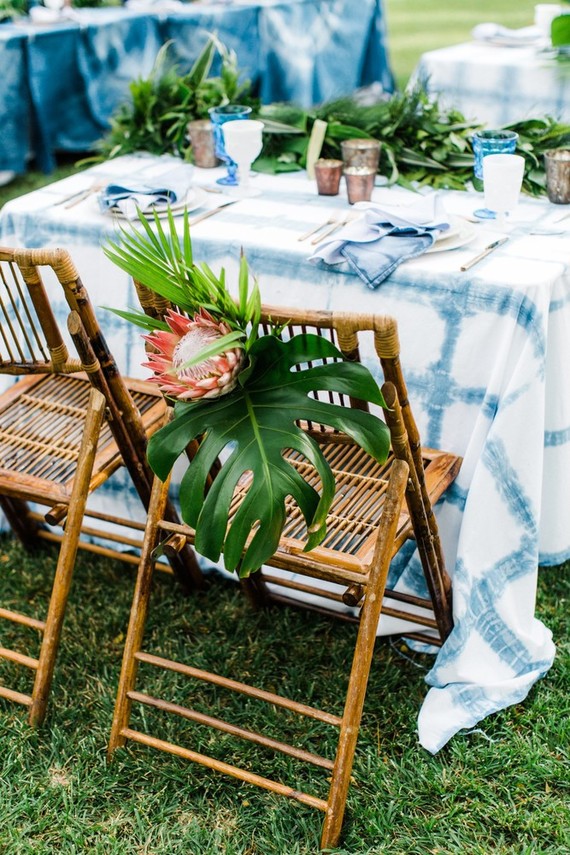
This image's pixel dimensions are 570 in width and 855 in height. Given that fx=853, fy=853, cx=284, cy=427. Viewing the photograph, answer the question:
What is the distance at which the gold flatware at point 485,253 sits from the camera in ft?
5.55

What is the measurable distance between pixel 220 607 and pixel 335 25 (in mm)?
4745

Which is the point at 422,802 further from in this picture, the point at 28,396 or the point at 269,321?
the point at 28,396

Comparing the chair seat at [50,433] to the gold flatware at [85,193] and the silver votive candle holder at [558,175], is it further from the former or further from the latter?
the silver votive candle holder at [558,175]

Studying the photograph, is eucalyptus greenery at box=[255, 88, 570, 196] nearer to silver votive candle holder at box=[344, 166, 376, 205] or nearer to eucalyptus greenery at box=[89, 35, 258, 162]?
silver votive candle holder at box=[344, 166, 376, 205]

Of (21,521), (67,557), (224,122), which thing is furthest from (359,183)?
(21,521)

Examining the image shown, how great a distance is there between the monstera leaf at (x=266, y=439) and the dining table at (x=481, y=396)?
1.42 feet

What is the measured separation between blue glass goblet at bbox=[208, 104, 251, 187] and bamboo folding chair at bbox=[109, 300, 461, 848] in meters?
0.68

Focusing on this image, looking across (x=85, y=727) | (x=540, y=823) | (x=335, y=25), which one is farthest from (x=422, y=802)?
(x=335, y=25)

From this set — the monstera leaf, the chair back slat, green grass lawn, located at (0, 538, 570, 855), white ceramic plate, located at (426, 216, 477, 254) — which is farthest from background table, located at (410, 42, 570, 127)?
the monstera leaf

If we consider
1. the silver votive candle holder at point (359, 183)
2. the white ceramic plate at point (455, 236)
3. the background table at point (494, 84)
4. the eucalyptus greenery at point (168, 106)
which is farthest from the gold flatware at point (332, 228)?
the background table at point (494, 84)

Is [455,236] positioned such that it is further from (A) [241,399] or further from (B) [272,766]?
(B) [272,766]

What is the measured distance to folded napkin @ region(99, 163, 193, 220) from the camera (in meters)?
2.02

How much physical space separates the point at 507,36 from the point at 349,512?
309 cm

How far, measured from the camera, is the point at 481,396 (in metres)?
1.72
